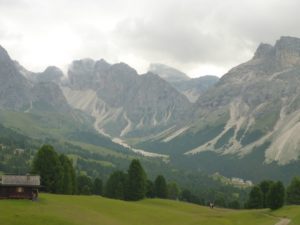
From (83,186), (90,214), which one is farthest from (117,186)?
(90,214)

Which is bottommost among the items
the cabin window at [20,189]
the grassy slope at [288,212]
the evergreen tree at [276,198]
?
the grassy slope at [288,212]

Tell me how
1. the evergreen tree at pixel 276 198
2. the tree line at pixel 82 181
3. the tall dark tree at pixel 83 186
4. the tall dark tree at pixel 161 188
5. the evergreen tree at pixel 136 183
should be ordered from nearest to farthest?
1. the tree line at pixel 82 181
2. the evergreen tree at pixel 276 198
3. the evergreen tree at pixel 136 183
4. the tall dark tree at pixel 83 186
5. the tall dark tree at pixel 161 188

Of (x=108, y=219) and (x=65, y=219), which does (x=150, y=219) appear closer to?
(x=108, y=219)

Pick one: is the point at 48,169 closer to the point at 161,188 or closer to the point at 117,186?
the point at 117,186

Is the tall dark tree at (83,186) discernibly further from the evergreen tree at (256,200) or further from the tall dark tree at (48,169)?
the evergreen tree at (256,200)

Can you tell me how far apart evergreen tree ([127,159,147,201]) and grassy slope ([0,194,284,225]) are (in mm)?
35351

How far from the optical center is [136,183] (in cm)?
14650

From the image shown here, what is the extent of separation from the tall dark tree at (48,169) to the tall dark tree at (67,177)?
4153 millimetres

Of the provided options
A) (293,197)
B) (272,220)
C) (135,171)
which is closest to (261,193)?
(293,197)

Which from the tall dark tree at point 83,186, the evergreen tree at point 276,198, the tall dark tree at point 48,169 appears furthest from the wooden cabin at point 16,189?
the evergreen tree at point 276,198

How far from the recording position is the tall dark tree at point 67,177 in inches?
5192

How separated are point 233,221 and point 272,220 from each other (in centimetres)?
820

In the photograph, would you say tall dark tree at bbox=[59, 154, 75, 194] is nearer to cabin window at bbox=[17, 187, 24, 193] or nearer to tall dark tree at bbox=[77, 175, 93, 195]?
tall dark tree at bbox=[77, 175, 93, 195]

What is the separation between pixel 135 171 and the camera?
149 metres
